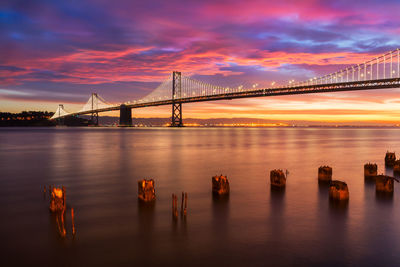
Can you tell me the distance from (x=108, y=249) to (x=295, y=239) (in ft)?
10.8

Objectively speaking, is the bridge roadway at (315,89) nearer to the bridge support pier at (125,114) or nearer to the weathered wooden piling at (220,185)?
the bridge support pier at (125,114)

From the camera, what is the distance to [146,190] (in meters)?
8.27

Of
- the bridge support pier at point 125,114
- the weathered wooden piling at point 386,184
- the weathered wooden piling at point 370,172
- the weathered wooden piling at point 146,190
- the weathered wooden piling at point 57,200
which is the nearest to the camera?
the weathered wooden piling at point 57,200

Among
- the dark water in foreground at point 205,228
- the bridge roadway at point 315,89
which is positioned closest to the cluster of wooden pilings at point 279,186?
the dark water in foreground at point 205,228

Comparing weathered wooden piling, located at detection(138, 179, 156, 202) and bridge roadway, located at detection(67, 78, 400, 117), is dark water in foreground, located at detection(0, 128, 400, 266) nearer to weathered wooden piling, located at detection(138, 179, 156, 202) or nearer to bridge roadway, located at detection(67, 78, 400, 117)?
weathered wooden piling, located at detection(138, 179, 156, 202)

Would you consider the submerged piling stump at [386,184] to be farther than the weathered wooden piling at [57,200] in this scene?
Yes

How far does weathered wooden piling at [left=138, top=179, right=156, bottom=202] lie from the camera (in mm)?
8156

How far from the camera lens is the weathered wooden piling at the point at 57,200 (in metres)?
7.17

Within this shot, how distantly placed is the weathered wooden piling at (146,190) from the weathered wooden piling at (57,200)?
182 cm

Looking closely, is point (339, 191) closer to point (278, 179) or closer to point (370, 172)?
point (278, 179)

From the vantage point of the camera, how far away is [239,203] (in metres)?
8.65

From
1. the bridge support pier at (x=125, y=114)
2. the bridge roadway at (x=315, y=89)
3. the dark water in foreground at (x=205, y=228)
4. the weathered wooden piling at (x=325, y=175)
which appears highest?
the bridge roadway at (x=315, y=89)

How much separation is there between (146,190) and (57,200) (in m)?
2.03

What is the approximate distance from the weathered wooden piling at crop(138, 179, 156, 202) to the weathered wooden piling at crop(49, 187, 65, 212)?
1.82 metres
